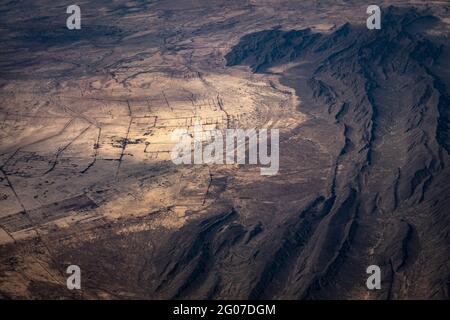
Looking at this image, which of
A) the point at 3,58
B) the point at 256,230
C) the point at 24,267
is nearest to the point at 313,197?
the point at 256,230

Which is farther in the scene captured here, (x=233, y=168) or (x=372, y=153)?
(x=372, y=153)

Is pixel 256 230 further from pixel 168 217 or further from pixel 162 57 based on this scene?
pixel 162 57

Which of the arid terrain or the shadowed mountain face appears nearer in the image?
the shadowed mountain face

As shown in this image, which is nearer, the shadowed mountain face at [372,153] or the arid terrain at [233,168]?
the shadowed mountain face at [372,153]
